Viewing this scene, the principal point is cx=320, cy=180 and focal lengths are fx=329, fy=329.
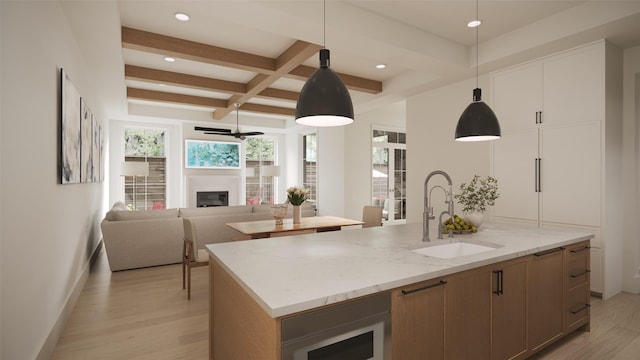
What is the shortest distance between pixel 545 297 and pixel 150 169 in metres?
7.76

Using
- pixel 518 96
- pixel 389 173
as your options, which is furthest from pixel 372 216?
pixel 389 173

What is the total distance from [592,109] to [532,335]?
2.50m

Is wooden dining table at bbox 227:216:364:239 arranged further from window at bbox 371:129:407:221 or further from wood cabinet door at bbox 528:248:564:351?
window at bbox 371:129:407:221

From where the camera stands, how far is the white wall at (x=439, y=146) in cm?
442

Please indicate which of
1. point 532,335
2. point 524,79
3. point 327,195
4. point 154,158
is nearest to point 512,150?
point 524,79

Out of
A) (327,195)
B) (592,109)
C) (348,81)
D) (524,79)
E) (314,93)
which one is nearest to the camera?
(314,93)

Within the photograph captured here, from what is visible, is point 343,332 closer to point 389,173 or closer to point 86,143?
point 86,143

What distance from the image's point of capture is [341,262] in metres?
1.64

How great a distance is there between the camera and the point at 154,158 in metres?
7.68

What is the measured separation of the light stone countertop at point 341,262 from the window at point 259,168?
6.54 metres

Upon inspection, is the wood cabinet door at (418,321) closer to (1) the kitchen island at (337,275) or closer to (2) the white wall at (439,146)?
(1) the kitchen island at (337,275)

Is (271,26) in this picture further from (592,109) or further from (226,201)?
(226,201)

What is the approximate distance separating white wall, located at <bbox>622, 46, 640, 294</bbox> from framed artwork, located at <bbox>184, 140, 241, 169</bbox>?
287 inches

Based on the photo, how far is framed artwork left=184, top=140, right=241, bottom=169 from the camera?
309 inches
